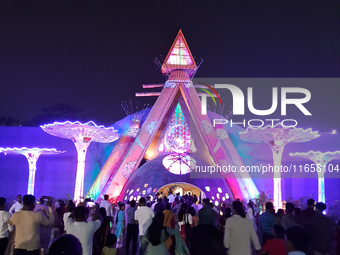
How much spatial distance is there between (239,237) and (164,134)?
20910mm

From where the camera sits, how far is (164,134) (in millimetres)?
26203

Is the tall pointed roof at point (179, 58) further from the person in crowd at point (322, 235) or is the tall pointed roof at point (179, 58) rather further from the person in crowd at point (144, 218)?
the person in crowd at point (322, 235)

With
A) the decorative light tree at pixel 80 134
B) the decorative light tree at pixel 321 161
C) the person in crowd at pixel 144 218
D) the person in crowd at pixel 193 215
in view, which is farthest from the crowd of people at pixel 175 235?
the decorative light tree at pixel 321 161

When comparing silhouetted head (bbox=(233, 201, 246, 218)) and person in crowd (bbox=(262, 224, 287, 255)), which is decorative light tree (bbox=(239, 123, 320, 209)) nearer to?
silhouetted head (bbox=(233, 201, 246, 218))

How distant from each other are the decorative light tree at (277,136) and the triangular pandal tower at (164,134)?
2827 millimetres

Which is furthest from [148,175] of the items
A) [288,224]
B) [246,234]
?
[246,234]

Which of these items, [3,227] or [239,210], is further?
[3,227]

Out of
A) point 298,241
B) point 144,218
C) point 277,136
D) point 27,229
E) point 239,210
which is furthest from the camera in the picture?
point 277,136

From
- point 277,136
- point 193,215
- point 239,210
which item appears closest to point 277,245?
point 239,210

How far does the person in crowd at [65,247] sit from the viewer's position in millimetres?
3078

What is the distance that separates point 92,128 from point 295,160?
15.1 metres

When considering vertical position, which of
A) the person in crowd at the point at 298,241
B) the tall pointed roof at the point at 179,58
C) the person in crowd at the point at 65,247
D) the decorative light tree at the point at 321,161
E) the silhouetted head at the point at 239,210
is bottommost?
the person in crowd at the point at 298,241

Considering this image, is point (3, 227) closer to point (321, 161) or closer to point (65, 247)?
point (65, 247)

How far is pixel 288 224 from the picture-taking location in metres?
7.08
